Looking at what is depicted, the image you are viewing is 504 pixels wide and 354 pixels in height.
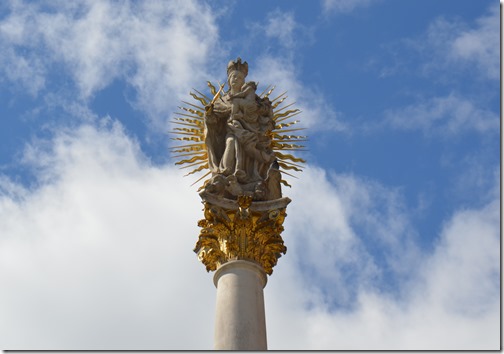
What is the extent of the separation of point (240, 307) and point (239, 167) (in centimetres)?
468

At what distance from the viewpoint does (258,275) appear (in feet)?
75.8

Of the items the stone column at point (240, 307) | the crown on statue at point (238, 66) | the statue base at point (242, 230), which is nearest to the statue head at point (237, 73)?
the crown on statue at point (238, 66)

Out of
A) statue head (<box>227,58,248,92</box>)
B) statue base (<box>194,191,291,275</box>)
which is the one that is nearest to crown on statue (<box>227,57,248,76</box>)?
statue head (<box>227,58,248,92</box>)

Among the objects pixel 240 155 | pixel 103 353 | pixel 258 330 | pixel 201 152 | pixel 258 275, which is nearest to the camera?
pixel 103 353

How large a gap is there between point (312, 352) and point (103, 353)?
404 cm

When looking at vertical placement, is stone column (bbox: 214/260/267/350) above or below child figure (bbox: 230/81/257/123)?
below

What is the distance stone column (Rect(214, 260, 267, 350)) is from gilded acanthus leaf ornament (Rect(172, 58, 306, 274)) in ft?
1.20

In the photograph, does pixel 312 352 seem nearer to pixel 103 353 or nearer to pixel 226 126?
pixel 103 353

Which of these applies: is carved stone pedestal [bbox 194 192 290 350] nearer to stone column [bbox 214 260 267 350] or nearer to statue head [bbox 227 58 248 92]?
stone column [bbox 214 260 267 350]

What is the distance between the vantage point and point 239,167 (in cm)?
2523

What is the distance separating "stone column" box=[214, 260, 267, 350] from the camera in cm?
2109

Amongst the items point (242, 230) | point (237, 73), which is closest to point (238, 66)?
point (237, 73)

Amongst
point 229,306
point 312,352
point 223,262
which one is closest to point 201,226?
point 223,262

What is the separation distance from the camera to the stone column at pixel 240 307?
2109 cm
